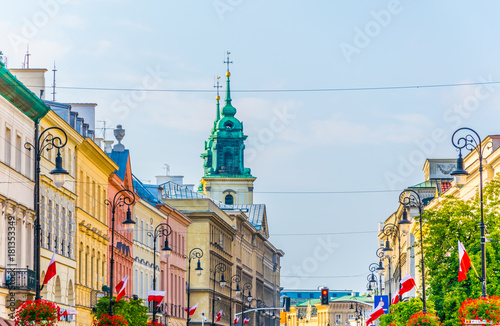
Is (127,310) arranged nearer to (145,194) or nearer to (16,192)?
(16,192)

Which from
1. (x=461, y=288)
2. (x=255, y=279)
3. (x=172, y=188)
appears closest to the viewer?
(x=461, y=288)

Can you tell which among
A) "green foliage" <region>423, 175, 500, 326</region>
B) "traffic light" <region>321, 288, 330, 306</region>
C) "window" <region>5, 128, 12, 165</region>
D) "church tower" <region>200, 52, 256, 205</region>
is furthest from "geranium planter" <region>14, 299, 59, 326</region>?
"church tower" <region>200, 52, 256, 205</region>

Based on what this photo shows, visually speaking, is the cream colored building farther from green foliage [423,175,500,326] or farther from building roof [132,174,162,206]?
building roof [132,174,162,206]

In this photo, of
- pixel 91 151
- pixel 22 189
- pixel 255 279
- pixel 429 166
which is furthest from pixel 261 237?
pixel 22 189

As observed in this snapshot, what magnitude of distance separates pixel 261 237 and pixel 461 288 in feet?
349

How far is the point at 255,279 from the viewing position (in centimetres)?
15388

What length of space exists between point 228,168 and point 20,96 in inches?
5119

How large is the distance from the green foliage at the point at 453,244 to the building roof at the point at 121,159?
23.4 meters

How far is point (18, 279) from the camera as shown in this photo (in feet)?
145

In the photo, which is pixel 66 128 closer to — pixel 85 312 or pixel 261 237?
pixel 85 312

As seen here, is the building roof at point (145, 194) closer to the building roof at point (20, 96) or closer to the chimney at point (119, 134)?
the chimney at point (119, 134)

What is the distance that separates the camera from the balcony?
1721 inches

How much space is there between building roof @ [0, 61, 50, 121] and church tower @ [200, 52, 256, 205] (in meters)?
124

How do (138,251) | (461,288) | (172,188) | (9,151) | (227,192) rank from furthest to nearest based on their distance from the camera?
1. (227,192)
2. (172,188)
3. (138,251)
4. (461,288)
5. (9,151)
